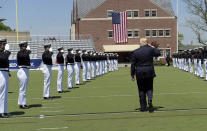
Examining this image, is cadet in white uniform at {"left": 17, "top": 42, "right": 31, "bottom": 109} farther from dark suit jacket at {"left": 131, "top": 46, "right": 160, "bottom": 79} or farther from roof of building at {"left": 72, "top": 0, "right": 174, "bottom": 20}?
roof of building at {"left": 72, "top": 0, "right": 174, "bottom": 20}

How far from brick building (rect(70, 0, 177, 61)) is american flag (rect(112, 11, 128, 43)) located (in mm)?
5354

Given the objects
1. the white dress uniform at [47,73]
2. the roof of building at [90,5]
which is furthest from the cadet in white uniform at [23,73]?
the roof of building at [90,5]

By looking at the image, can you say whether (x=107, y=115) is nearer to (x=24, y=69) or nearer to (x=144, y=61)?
(x=144, y=61)

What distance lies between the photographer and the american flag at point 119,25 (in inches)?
2290

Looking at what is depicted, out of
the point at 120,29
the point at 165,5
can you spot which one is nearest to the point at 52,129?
the point at 120,29

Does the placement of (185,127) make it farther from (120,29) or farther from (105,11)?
(105,11)

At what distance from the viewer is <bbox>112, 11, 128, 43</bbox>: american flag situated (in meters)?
58.2

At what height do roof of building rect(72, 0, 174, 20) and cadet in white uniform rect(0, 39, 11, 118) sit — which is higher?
roof of building rect(72, 0, 174, 20)

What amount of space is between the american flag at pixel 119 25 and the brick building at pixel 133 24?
17.6 feet

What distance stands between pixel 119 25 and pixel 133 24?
825cm

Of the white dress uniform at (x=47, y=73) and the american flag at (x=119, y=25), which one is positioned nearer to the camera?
the white dress uniform at (x=47, y=73)

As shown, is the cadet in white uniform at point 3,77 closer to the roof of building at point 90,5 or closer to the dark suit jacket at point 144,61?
the dark suit jacket at point 144,61

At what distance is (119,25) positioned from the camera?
58.5 meters

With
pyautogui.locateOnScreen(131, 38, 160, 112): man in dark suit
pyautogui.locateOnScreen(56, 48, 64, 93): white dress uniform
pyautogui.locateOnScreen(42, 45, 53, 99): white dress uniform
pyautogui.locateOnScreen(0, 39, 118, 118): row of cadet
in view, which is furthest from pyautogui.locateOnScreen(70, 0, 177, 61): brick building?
pyautogui.locateOnScreen(131, 38, 160, 112): man in dark suit
